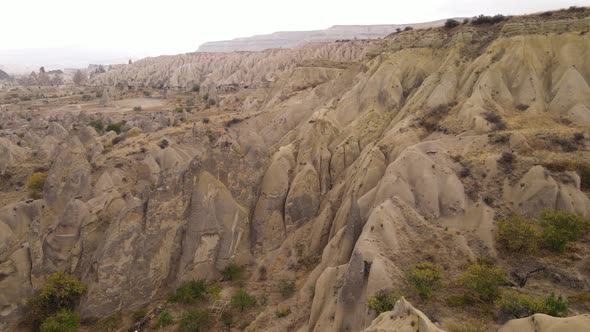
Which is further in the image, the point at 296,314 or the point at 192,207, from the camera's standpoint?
the point at 192,207

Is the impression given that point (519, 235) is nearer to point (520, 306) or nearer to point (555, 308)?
point (555, 308)

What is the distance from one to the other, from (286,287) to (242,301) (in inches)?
89.0

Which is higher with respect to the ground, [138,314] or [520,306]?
[520,306]

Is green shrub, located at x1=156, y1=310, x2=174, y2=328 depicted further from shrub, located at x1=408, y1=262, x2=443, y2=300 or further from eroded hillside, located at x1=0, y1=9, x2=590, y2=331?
shrub, located at x1=408, y1=262, x2=443, y2=300

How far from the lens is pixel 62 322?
54.6 ft

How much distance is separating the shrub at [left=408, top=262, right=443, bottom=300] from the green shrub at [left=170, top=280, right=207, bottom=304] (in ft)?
35.7

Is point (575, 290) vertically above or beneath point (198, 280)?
above

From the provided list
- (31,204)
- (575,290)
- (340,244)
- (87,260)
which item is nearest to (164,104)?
(31,204)

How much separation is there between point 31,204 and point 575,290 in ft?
90.5

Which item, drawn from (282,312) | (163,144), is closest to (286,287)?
(282,312)

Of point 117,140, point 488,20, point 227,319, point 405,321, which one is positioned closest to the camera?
point 405,321

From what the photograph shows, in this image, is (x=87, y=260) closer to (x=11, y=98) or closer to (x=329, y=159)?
(x=329, y=159)

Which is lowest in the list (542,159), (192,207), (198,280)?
(198,280)

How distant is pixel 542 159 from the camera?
19312 millimetres
